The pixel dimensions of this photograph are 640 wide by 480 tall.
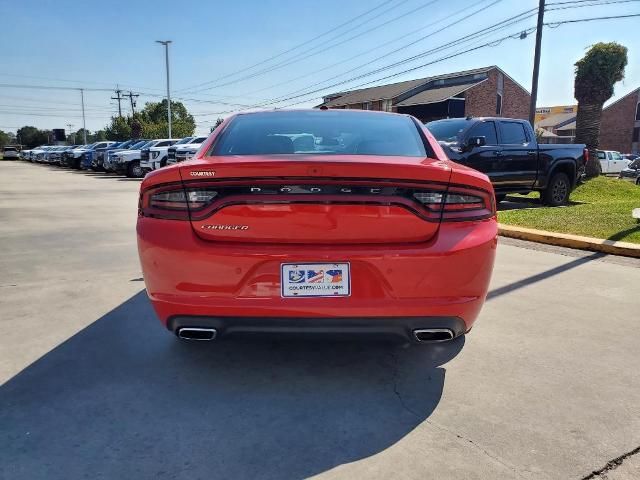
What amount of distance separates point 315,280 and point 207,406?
87 centimetres

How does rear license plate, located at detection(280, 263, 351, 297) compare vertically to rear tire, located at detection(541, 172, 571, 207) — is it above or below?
above

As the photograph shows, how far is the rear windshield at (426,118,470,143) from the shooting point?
412 inches

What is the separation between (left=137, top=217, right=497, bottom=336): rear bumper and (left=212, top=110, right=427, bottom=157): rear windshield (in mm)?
762

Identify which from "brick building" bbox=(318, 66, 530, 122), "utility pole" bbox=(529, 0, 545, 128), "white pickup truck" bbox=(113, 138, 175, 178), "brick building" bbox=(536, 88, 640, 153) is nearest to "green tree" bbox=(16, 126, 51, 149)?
"brick building" bbox=(318, 66, 530, 122)

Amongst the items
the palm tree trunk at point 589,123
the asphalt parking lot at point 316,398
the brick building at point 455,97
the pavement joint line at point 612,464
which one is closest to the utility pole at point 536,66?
the palm tree trunk at point 589,123

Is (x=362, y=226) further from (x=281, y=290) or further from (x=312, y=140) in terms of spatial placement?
(x=312, y=140)

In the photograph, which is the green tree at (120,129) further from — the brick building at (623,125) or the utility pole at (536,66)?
the utility pole at (536,66)

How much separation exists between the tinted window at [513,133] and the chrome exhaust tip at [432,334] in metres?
9.17

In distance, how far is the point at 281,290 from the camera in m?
2.52

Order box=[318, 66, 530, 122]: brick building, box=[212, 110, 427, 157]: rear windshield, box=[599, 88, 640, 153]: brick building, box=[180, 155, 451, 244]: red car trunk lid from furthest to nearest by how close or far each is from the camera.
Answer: box=[599, 88, 640, 153]: brick building
box=[318, 66, 530, 122]: brick building
box=[212, 110, 427, 157]: rear windshield
box=[180, 155, 451, 244]: red car trunk lid

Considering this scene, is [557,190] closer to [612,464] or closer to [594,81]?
[594,81]

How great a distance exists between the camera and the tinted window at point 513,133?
35.8 feet

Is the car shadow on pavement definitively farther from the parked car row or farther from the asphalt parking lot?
the parked car row

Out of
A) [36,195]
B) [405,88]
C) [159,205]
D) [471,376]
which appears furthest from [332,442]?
[405,88]
